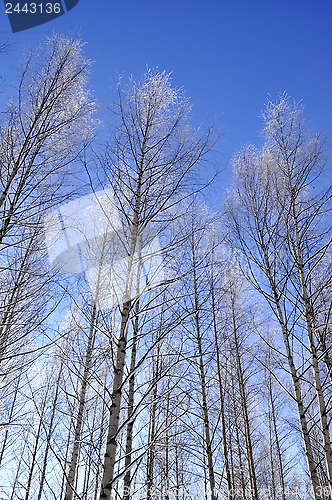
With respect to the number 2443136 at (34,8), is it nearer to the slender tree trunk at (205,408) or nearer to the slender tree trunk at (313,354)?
the slender tree trunk at (205,408)

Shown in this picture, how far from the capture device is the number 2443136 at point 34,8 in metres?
3.84

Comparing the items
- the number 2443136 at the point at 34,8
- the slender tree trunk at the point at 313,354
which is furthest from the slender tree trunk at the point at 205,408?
the number 2443136 at the point at 34,8

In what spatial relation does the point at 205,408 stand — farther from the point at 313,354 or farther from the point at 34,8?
the point at 34,8

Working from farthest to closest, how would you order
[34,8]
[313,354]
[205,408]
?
1. [205,408]
2. [313,354]
3. [34,8]

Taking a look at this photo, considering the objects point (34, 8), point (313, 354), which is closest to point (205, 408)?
point (313, 354)

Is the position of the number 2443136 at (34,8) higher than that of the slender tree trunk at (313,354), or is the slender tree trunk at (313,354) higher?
the number 2443136 at (34,8)

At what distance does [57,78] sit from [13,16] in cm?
86

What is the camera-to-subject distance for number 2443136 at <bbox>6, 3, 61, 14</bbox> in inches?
151

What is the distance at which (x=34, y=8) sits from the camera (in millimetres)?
3918

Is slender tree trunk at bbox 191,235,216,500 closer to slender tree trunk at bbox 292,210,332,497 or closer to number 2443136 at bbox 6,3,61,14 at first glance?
slender tree trunk at bbox 292,210,332,497

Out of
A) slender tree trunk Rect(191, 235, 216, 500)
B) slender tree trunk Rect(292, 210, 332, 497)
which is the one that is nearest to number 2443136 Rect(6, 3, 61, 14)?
slender tree trunk Rect(191, 235, 216, 500)

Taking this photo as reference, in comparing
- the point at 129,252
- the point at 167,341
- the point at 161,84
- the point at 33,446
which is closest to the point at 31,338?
the point at 167,341

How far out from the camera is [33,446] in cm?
1109

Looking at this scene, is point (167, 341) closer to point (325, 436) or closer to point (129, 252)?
point (325, 436)
